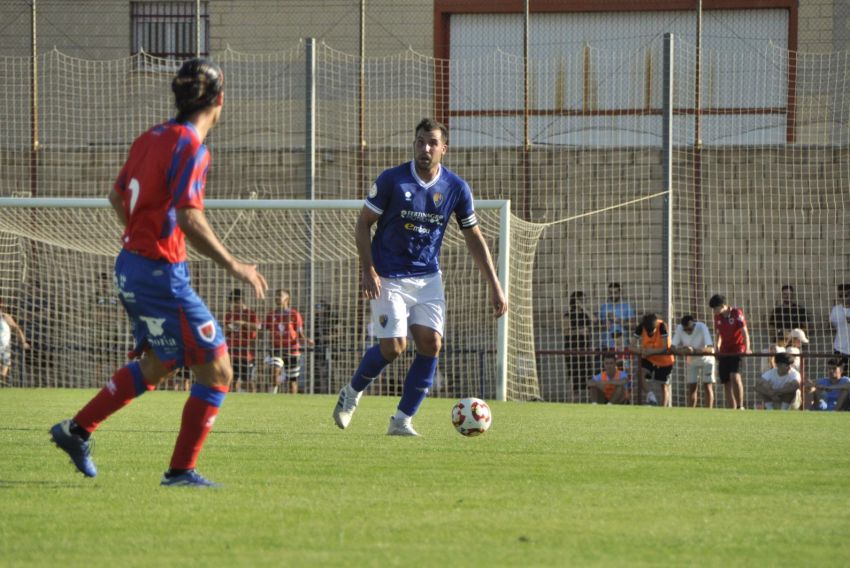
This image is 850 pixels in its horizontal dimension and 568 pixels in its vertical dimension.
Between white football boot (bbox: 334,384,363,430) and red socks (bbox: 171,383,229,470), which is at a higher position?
red socks (bbox: 171,383,229,470)

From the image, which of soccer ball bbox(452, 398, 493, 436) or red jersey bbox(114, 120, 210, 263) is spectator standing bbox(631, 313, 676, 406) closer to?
soccer ball bbox(452, 398, 493, 436)

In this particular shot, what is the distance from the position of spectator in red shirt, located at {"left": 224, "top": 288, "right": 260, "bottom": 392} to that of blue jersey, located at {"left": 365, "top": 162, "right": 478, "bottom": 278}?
9.41m

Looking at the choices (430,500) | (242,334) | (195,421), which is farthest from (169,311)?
(242,334)

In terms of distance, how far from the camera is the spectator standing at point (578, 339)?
19.5 meters

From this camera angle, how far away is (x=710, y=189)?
67.2 feet

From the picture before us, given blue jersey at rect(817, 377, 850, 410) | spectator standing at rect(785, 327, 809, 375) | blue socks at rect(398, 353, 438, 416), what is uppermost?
blue socks at rect(398, 353, 438, 416)

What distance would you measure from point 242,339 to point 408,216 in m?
9.88

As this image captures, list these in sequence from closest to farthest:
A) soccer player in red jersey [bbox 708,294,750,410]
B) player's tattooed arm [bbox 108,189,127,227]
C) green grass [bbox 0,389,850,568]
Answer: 1. green grass [bbox 0,389,850,568]
2. player's tattooed arm [bbox 108,189,127,227]
3. soccer player in red jersey [bbox 708,294,750,410]

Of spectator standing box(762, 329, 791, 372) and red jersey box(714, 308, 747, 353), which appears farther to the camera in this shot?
spectator standing box(762, 329, 791, 372)

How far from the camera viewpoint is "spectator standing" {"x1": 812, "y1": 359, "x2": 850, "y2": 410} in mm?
18281

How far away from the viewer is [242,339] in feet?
61.7

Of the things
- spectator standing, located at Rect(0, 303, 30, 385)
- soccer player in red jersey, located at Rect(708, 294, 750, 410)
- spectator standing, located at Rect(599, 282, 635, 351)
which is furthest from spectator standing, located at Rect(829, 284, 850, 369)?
spectator standing, located at Rect(0, 303, 30, 385)

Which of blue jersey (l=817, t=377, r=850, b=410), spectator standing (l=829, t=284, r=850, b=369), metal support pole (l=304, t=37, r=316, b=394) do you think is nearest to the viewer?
blue jersey (l=817, t=377, r=850, b=410)

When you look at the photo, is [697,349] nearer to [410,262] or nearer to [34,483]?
[410,262]
